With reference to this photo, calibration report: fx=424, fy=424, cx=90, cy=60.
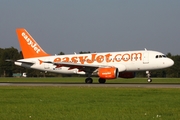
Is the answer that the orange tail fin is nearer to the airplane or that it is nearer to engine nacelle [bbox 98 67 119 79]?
the airplane

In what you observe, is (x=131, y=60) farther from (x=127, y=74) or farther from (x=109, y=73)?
(x=127, y=74)

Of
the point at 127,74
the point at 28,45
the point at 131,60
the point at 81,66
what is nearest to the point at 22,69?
the point at 28,45

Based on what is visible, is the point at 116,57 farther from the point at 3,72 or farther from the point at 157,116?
the point at 3,72

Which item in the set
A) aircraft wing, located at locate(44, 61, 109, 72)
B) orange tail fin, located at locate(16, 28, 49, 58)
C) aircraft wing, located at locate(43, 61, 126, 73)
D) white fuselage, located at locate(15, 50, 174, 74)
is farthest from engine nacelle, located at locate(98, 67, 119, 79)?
orange tail fin, located at locate(16, 28, 49, 58)

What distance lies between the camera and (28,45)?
56.1m

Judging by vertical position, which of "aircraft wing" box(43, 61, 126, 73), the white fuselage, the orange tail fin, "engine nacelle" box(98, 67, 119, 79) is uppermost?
the orange tail fin

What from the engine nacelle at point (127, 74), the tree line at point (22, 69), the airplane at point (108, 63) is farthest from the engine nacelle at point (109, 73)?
the tree line at point (22, 69)

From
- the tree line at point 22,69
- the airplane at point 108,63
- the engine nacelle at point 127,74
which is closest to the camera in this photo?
the airplane at point 108,63

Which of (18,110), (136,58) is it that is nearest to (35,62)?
(136,58)

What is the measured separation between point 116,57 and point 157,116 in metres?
33.2

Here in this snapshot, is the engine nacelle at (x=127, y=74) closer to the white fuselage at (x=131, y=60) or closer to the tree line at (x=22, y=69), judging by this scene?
the white fuselage at (x=131, y=60)

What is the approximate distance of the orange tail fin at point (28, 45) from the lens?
55.5 m

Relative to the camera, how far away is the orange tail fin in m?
55.5

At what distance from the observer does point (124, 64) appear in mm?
47625
